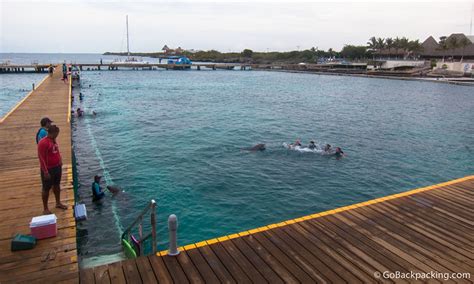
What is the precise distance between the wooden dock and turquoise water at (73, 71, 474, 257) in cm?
473

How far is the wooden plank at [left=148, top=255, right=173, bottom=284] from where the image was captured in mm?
6359

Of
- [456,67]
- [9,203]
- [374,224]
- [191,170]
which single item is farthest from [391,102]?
[456,67]

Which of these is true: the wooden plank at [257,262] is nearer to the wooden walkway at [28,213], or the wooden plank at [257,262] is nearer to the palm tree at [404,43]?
the wooden walkway at [28,213]

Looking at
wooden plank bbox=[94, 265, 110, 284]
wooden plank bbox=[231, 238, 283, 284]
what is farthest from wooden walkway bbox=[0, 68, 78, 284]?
wooden plank bbox=[231, 238, 283, 284]

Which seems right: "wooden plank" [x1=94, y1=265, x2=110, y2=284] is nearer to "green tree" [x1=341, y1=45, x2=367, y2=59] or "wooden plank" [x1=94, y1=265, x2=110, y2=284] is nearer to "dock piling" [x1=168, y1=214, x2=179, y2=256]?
"dock piling" [x1=168, y1=214, x2=179, y2=256]

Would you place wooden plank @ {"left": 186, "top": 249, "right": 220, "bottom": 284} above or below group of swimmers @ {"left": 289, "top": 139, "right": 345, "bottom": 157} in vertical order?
above

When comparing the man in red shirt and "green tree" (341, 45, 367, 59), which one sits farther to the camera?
"green tree" (341, 45, 367, 59)

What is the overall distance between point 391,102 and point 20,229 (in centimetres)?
5341

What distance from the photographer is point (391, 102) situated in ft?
168

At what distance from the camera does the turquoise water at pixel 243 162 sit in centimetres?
1397

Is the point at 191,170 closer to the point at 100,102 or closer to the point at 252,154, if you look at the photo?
the point at 252,154

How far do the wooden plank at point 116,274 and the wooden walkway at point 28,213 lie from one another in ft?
2.14

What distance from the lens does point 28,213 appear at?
8.67 meters

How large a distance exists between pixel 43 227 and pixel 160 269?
9.99ft
